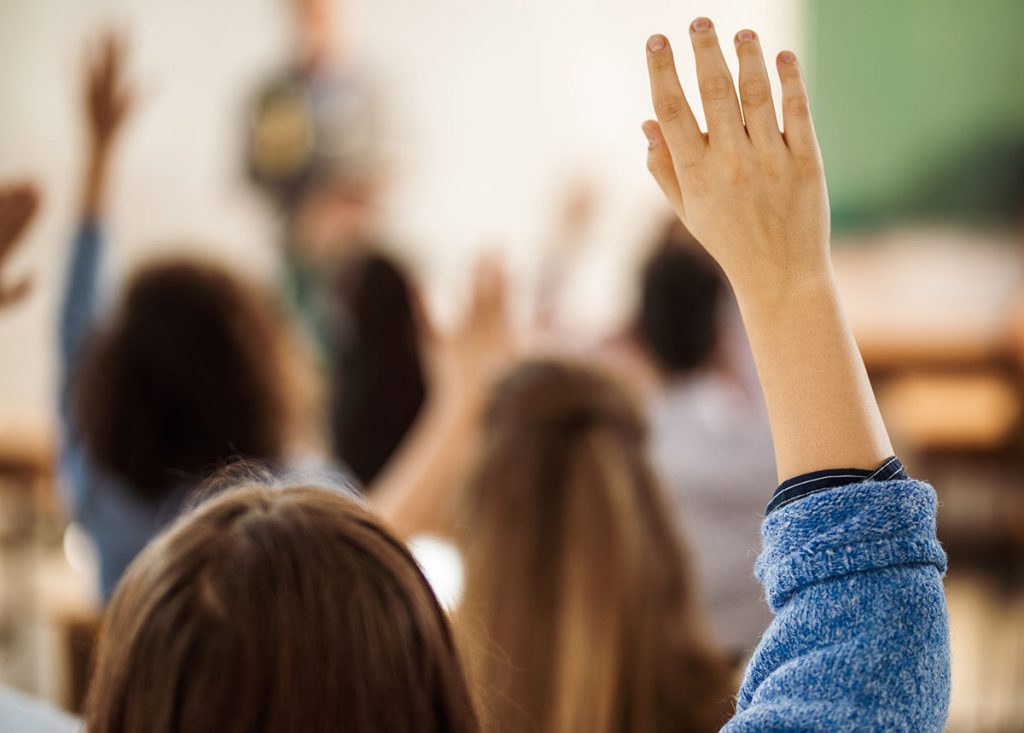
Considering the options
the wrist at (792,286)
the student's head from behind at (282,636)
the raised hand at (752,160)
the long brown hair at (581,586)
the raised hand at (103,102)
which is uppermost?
the raised hand at (103,102)

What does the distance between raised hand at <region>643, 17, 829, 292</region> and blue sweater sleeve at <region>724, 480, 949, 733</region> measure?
13 cm

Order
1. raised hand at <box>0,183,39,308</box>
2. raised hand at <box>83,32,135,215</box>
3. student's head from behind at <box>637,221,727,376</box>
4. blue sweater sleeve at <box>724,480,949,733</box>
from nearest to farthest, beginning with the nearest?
1. blue sweater sleeve at <box>724,480,949,733</box>
2. raised hand at <box>0,183,39,308</box>
3. raised hand at <box>83,32,135,215</box>
4. student's head from behind at <box>637,221,727,376</box>

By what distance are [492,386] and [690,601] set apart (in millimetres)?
370

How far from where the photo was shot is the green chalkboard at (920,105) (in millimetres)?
5043

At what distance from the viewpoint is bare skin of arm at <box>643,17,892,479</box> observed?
58 centimetres

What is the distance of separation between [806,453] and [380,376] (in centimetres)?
175

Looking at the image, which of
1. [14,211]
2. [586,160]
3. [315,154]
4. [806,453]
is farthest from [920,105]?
[806,453]

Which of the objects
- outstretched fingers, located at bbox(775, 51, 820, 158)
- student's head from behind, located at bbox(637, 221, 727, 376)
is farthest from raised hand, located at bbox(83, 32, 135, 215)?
outstretched fingers, located at bbox(775, 51, 820, 158)

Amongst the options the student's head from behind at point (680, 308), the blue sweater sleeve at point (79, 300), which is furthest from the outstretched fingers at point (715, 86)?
the student's head from behind at point (680, 308)

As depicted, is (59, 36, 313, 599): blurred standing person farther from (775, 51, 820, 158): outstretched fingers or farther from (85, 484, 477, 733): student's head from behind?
(775, 51, 820, 158): outstretched fingers

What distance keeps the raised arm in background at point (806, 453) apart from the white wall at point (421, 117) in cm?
437

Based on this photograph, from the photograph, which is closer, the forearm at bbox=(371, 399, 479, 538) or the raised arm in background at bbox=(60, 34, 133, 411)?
the raised arm in background at bbox=(60, 34, 133, 411)

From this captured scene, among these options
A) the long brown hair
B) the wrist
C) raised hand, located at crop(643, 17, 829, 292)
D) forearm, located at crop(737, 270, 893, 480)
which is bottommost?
the long brown hair

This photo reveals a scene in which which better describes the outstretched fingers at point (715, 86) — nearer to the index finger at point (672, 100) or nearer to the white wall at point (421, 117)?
the index finger at point (672, 100)
